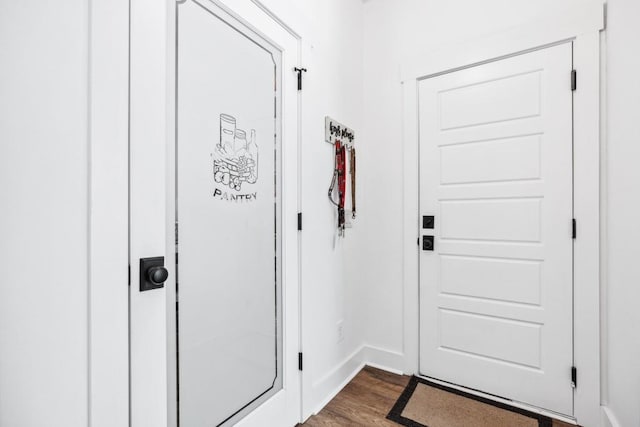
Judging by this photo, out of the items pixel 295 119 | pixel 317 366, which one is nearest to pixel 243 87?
pixel 295 119

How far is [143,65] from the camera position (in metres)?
0.95

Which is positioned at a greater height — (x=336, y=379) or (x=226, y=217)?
(x=226, y=217)

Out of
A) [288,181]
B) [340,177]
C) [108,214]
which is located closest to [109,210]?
[108,214]

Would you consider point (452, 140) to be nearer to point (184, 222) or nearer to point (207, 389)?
point (184, 222)

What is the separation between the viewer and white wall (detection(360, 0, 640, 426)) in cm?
144

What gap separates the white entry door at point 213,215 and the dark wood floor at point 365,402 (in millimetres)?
241

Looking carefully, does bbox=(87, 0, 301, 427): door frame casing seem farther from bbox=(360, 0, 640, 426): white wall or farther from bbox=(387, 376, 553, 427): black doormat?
bbox=(360, 0, 640, 426): white wall

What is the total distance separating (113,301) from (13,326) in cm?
21

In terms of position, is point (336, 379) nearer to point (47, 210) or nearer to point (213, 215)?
point (213, 215)

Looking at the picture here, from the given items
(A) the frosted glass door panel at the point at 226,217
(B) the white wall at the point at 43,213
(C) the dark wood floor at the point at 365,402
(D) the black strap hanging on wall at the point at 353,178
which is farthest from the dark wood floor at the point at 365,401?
(B) the white wall at the point at 43,213

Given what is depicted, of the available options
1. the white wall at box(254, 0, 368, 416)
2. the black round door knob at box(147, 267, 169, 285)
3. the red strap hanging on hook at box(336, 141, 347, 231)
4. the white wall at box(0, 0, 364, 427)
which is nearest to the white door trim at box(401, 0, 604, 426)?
the white wall at box(254, 0, 368, 416)

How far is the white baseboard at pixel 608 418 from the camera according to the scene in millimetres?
1529

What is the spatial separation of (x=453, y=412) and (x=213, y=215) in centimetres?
183

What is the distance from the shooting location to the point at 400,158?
92.5 inches
